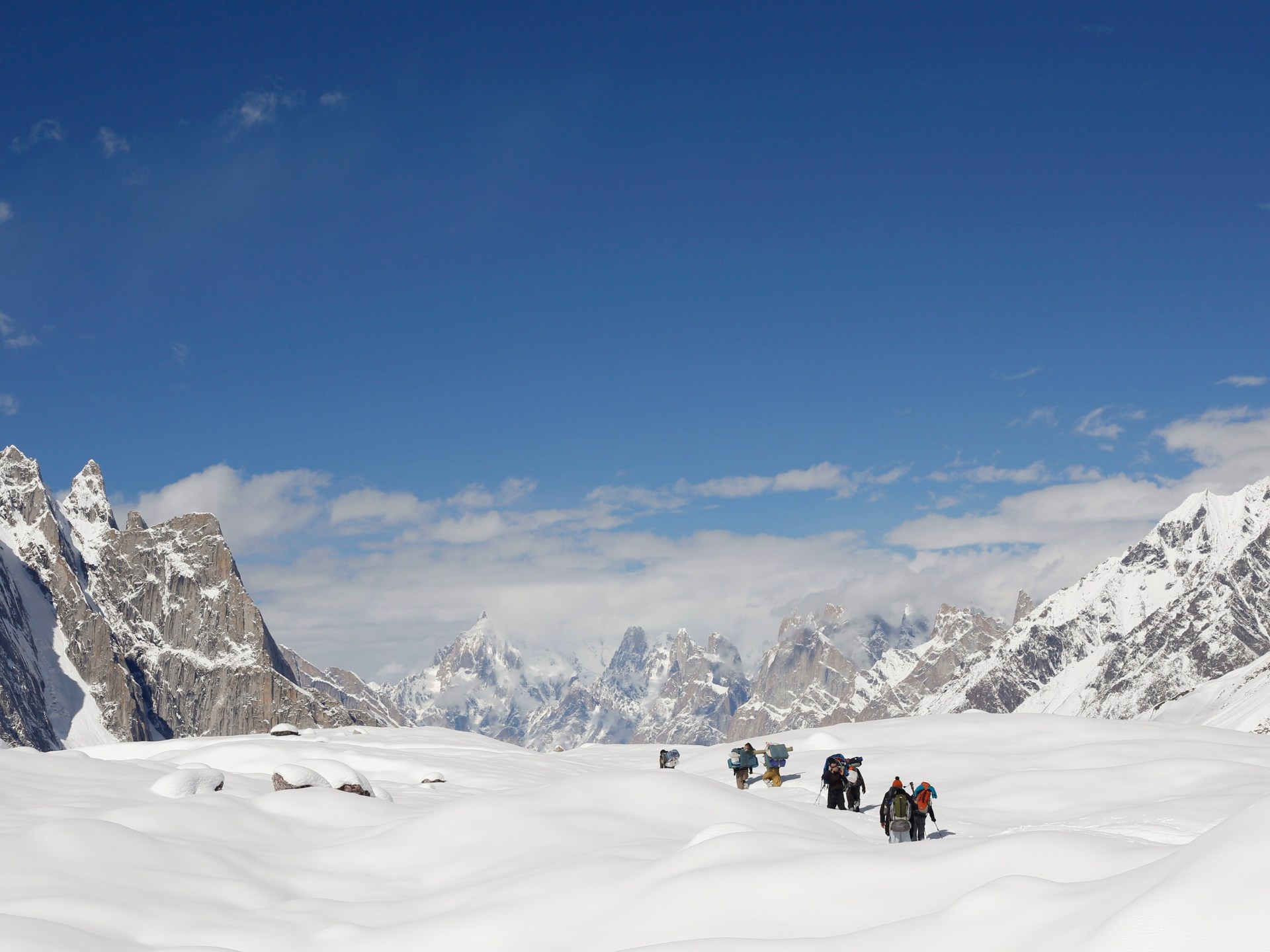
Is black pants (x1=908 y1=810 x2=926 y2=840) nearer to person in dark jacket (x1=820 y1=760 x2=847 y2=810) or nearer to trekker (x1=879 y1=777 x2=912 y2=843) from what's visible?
trekker (x1=879 y1=777 x2=912 y2=843)

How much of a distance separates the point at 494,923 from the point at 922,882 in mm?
5939

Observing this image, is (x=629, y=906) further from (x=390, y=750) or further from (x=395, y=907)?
(x=390, y=750)

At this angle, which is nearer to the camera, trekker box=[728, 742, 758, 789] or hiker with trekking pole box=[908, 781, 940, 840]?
Answer: hiker with trekking pole box=[908, 781, 940, 840]

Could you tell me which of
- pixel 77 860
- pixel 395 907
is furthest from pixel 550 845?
pixel 77 860

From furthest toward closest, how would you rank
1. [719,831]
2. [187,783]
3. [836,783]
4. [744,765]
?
[744,765]
[836,783]
[187,783]
[719,831]

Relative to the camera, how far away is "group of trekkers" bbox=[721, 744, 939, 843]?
2073cm

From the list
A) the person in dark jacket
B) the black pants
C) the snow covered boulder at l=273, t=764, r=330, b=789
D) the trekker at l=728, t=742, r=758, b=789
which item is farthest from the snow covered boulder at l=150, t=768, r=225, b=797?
the black pants

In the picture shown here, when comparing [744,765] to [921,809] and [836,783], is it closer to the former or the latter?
[836,783]

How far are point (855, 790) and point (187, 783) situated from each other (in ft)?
58.7

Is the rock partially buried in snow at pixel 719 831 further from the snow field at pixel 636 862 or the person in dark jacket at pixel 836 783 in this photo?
the person in dark jacket at pixel 836 783

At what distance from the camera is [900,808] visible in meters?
20.5

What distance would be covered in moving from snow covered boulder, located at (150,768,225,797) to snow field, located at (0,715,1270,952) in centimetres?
12

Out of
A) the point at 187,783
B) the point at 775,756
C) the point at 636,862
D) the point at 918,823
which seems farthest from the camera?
the point at 775,756

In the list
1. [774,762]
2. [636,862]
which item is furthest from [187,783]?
[774,762]
